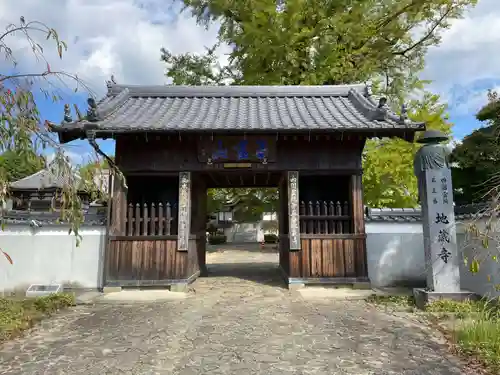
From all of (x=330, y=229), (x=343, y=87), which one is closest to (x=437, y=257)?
(x=330, y=229)

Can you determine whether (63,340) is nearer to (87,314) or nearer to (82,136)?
(87,314)

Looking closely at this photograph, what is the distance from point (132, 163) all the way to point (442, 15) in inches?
683

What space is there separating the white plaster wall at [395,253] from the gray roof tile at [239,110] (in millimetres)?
2747

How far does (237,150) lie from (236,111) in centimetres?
183

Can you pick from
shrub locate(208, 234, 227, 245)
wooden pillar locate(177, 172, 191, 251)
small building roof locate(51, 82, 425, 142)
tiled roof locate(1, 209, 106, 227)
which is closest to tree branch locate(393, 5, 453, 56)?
small building roof locate(51, 82, 425, 142)

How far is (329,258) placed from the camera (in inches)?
359

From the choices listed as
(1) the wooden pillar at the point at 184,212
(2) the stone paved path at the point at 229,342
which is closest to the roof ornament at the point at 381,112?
(2) the stone paved path at the point at 229,342

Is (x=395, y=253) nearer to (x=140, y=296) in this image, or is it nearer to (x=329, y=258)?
(x=329, y=258)

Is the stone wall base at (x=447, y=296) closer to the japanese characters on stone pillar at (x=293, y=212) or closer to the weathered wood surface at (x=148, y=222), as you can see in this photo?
the japanese characters on stone pillar at (x=293, y=212)

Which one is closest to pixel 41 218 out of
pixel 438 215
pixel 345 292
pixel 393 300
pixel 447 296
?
pixel 345 292

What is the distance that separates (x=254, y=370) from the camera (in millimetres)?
4094

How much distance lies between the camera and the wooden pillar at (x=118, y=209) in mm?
9094

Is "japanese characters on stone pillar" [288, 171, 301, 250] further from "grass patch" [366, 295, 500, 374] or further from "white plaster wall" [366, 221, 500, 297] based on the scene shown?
→ "grass patch" [366, 295, 500, 374]

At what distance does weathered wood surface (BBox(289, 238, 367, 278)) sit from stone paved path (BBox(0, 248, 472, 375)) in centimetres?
153
